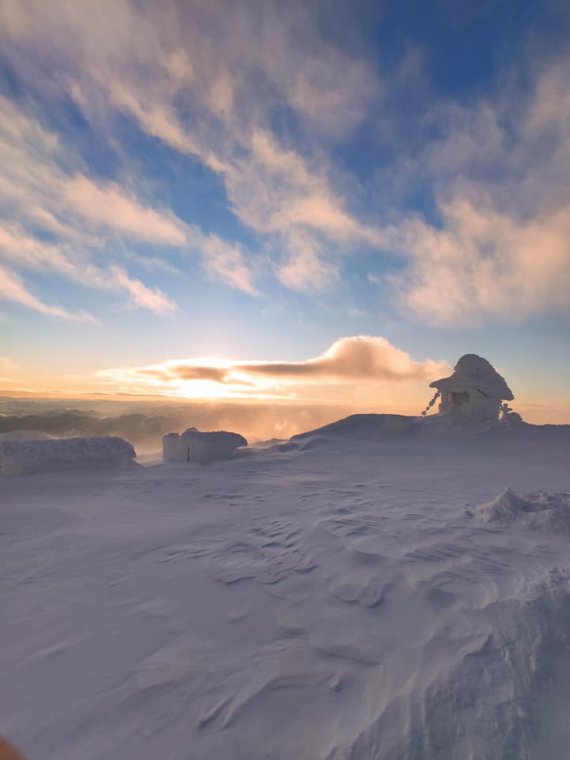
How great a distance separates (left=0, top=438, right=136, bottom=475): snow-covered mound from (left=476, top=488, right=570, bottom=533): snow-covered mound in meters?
10.7

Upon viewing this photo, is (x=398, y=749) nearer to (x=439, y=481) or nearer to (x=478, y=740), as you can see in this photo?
(x=478, y=740)

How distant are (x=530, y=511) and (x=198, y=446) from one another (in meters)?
11.2

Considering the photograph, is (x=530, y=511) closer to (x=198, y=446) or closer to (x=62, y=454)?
(x=198, y=446)

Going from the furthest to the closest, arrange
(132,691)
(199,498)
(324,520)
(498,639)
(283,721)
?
(199,498) → (324,520) → (498,639) → (132,691) → (283,721)

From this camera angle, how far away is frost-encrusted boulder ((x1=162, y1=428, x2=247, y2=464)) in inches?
573

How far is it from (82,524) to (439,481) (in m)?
8.72

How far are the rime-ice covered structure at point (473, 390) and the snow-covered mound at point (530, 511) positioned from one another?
51.9 feet

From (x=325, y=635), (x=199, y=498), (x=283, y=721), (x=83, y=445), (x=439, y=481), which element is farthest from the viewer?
(x=83, y=445)

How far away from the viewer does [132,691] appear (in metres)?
2.84

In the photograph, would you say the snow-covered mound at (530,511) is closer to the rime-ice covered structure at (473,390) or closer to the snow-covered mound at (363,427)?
the snow-covered mound at (363,427)

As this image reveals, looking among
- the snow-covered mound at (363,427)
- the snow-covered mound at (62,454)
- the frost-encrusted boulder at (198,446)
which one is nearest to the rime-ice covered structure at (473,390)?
the snow-covered mound at (363,427)

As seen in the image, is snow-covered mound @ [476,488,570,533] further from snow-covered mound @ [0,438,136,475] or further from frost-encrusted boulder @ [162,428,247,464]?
snow-covered mound @ [0,438,136,475]

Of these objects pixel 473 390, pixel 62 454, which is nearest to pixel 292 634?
pixel 62 454

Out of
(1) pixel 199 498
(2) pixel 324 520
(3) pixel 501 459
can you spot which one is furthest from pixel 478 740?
(3) pixel 501 459
